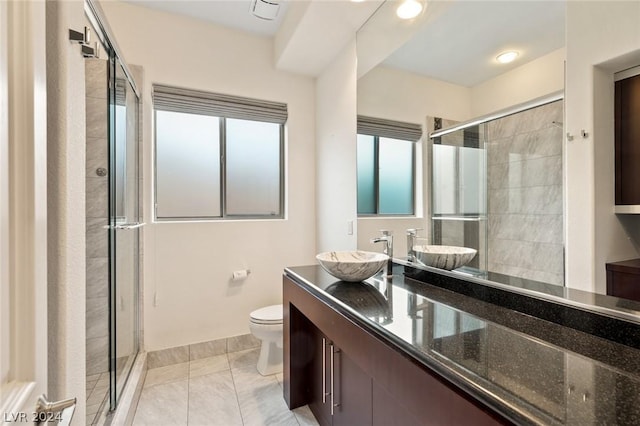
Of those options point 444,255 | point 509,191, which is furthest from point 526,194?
point 444,255

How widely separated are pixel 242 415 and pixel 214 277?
1.08 meters

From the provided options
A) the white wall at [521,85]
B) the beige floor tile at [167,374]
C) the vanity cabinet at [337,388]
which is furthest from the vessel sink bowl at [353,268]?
the beige floor tile at [167,374]

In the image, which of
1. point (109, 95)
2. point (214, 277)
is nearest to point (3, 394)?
point (109, 95)

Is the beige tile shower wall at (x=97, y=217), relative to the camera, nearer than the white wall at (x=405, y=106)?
No

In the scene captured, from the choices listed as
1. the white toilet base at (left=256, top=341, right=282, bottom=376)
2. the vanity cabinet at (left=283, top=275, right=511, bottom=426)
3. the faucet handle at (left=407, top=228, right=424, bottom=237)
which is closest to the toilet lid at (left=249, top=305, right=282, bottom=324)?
the white toilet base at (left=256, top=341, right=282, bottom=376)

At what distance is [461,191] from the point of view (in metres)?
1.43

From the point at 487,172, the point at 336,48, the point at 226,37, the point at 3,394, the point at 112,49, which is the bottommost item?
the point at 3,394

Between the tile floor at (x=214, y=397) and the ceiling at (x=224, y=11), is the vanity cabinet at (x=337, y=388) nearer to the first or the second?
the tile floor at (x=214, y=397)

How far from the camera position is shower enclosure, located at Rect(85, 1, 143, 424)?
158 cm

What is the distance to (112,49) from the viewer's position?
175 cm

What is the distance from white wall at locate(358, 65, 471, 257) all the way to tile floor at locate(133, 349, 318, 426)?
3.83 ft

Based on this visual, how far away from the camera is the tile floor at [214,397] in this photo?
1801mm

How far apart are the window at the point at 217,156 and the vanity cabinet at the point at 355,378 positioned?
1183 mm

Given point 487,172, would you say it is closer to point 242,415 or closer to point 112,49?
point 242,415
